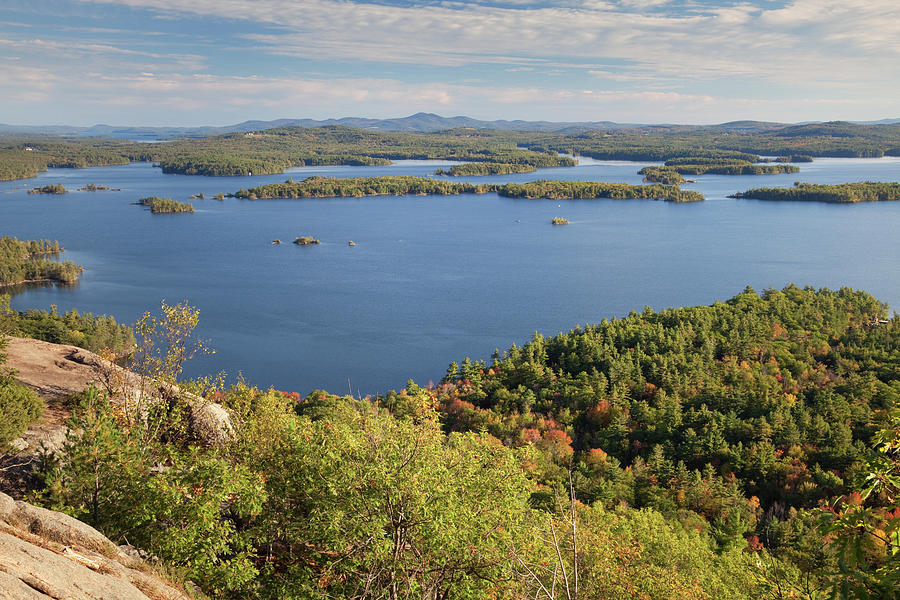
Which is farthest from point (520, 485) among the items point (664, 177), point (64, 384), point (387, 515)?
point (664, 177)

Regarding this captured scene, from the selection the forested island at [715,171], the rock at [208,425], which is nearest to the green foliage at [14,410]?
the rock at [208,425]

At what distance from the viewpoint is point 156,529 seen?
10719mm

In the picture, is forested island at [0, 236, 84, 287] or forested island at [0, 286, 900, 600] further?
forested island at [0, 236, 84, 287]

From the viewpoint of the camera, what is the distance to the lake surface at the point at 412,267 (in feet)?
185

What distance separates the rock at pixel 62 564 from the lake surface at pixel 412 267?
35.9 metres

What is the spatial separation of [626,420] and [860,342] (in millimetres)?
21786

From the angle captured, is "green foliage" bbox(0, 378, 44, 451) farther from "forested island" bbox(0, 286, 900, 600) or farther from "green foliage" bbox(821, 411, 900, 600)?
"green foliage" bbox(821, 411, 900, 600)

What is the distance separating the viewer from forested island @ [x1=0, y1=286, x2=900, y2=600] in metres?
10.0

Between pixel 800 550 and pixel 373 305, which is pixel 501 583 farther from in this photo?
pixel 373 305

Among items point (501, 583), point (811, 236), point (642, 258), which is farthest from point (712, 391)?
point (811, 236)

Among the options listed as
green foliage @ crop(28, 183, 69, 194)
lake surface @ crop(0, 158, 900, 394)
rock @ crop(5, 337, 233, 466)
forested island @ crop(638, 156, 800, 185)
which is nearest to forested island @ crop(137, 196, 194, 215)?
lake surface @ crop(0, 158, 900, 394)

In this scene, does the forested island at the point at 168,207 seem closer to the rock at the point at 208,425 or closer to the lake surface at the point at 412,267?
the lake surface at the point at 412,267

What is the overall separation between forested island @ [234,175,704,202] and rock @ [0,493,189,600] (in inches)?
5732

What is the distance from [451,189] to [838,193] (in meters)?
89.3
